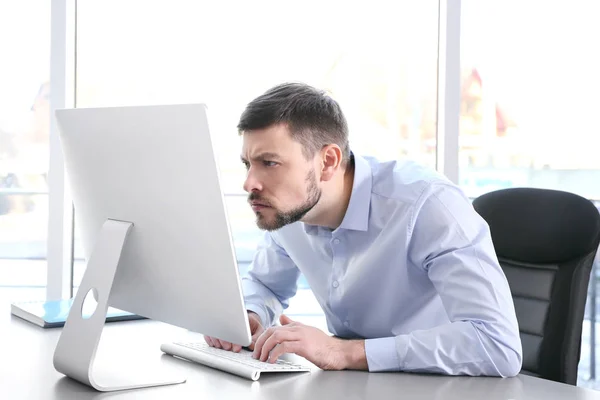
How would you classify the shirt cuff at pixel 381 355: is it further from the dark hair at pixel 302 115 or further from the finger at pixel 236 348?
the dark hair at pixel 302 115

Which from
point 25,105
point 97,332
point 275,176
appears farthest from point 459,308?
point 25,105

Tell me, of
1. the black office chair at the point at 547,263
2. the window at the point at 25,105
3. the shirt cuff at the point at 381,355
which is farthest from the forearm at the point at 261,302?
the window at the point at 25,105

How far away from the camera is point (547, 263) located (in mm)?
1967

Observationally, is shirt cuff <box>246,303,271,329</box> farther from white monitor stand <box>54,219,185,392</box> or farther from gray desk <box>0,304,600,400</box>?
white monitor stand <box>54,219,185,392</box>

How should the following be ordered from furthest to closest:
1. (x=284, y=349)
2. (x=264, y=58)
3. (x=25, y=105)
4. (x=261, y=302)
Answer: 1. (x=264, y=58)
2. (x=25, y=105)
3. (x=261, y=302)
4. (x=284, y=349)

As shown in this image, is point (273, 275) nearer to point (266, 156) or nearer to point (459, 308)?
point (266, 156)

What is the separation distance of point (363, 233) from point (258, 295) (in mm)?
344

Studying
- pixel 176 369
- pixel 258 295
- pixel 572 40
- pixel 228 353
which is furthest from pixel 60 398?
pixel 572 40

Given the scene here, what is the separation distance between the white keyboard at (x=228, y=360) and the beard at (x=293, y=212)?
0.90 ft

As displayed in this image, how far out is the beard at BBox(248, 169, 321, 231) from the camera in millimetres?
1633

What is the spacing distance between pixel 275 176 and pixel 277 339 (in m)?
0.36

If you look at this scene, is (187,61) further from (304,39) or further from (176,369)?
(176,369)

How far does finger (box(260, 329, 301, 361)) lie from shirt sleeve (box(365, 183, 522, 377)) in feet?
0.47

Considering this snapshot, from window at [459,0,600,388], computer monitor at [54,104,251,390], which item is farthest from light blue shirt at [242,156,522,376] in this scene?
window at [459,0,600,388]
